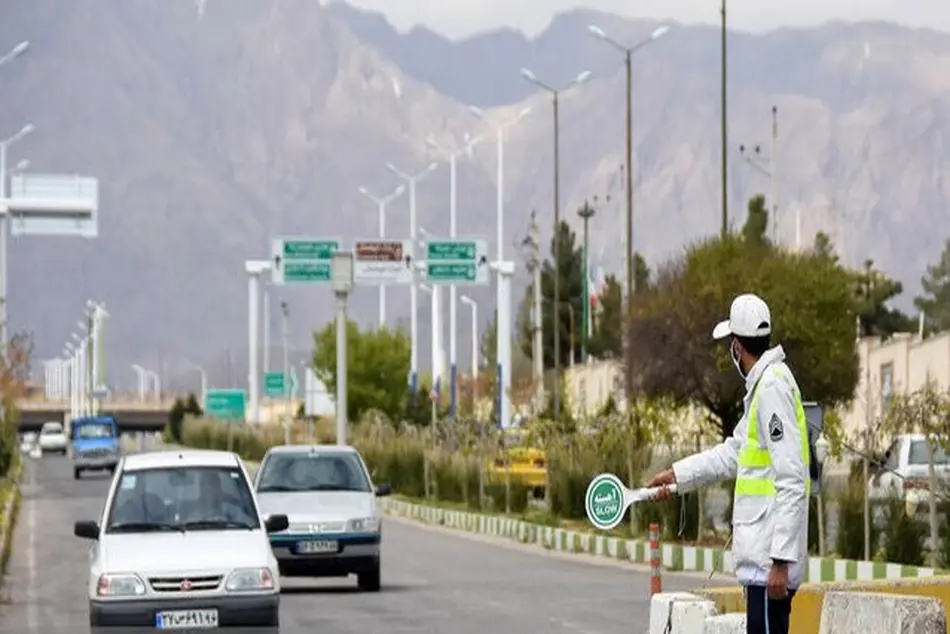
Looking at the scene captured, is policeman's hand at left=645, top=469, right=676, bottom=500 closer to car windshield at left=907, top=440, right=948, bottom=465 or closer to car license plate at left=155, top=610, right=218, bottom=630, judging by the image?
car license plate at left=155, top=610, right=218, bottom=630

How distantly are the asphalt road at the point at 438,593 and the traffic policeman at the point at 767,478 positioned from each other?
38.1ft

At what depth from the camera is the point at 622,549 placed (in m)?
36.3

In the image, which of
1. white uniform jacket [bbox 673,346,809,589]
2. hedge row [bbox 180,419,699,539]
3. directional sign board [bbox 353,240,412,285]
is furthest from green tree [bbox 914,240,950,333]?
white uniform jacket [bbox 673,346,809,589]

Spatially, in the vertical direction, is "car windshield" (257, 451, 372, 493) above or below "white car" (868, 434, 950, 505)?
above

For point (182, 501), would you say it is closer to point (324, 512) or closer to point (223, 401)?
point (324, 512)

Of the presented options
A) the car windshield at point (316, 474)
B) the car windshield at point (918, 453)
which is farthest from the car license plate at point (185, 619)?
the car windshield at point (918, 453)

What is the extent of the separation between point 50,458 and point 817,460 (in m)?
129

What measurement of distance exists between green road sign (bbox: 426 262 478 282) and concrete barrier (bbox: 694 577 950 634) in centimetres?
6083

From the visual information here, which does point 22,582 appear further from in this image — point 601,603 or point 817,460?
point 817,460

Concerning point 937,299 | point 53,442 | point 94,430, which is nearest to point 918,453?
point 94,430

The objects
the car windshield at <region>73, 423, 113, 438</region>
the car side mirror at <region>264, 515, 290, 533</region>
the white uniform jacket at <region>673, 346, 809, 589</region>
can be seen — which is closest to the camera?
the white uniform jacket at <region>673, 346, 809, 589</region>

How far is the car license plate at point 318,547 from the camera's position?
2844cm

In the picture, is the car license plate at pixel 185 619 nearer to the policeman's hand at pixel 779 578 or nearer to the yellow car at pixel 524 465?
the policeman's hand at pixel 779 578

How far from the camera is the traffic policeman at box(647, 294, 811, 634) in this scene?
9.91 m
